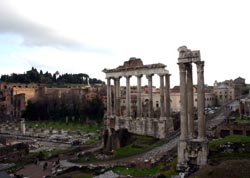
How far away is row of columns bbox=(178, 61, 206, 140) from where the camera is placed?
24.9 metres

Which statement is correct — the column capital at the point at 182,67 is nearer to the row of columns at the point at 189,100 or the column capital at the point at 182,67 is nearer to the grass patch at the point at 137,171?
the row of columns at the point at 189,100

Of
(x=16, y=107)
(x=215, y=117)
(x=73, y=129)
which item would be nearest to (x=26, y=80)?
(x=16, y=107)

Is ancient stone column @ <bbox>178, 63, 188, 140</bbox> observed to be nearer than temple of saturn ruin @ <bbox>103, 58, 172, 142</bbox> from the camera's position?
Yes

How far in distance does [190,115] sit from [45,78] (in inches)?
4542

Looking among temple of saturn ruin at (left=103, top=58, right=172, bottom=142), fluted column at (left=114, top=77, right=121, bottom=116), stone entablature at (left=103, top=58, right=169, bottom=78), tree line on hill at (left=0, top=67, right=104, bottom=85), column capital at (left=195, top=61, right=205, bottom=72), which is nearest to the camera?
column capital at (left=195, top=61, right=205, bottom=72)

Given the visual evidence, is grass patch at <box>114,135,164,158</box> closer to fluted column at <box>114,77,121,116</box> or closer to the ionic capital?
fluted column at <box>114,77,121,116</box>

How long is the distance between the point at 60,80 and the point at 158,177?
399ft

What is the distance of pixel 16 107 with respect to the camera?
103 meters

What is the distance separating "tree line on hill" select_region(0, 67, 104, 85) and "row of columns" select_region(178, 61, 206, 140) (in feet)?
358

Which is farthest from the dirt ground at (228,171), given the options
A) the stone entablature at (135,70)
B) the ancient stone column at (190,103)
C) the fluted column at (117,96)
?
the fluted column at (117,96)

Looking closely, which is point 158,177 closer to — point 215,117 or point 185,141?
point 185,141

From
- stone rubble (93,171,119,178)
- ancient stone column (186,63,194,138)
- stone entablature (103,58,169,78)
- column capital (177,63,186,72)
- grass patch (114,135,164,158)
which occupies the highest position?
stone entablature (103,58,169,78)

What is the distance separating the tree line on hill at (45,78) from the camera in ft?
428

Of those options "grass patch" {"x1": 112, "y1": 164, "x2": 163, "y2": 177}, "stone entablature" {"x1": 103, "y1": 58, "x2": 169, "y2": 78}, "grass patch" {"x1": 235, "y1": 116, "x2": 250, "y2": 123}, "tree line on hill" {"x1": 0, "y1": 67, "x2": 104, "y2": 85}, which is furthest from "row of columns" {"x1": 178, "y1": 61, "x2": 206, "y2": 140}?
"tree line on hill" {"x1": 0, "y1": 67, "x2": 104, "y2": 85}
